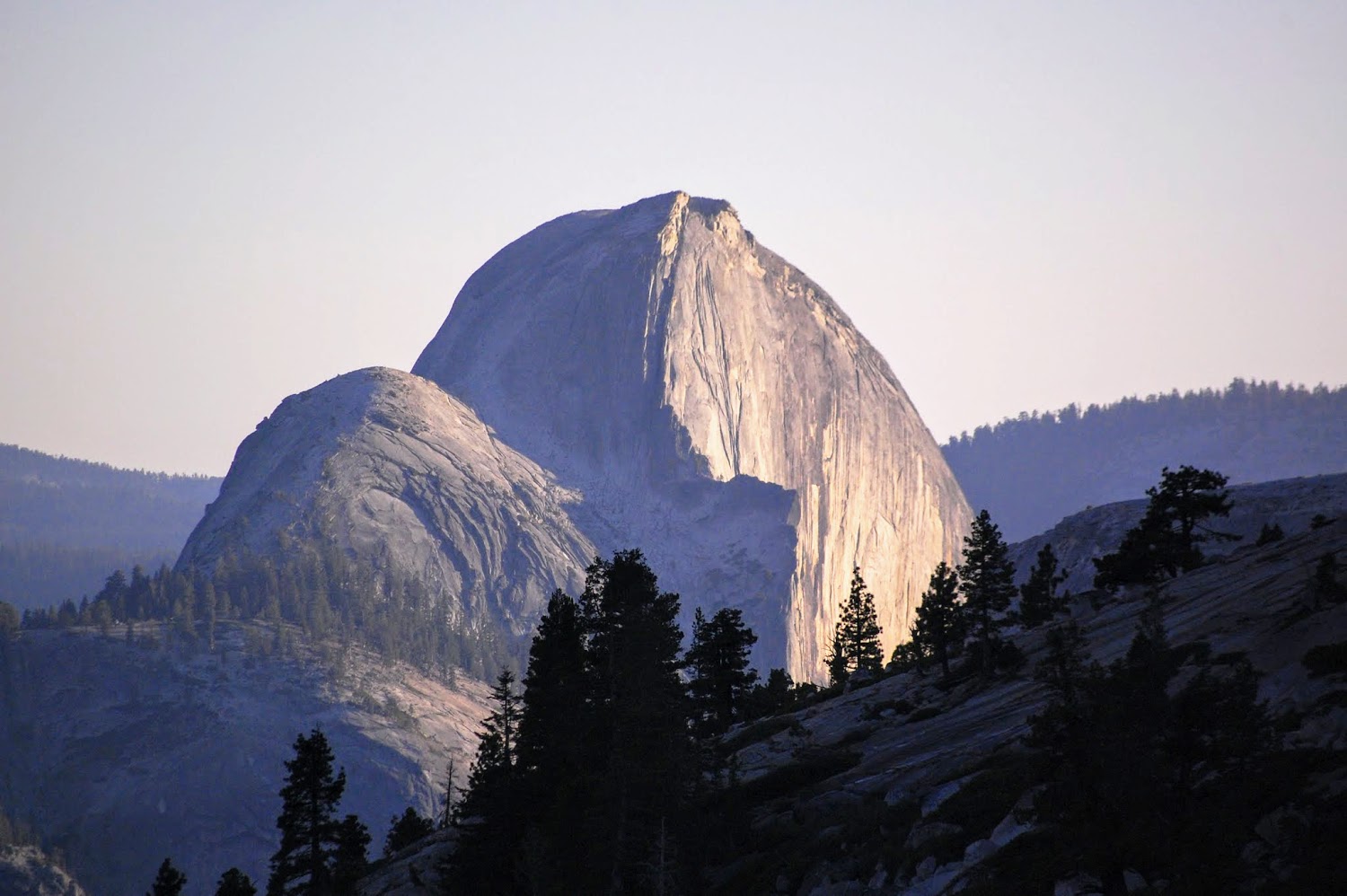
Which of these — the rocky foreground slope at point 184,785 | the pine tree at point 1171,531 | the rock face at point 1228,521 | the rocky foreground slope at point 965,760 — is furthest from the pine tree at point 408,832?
the rocky foreground slope at point 184,785

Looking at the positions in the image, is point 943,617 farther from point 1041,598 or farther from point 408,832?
point 408,832

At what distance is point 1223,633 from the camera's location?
52.8 meters

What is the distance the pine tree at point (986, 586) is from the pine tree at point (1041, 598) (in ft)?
18.0

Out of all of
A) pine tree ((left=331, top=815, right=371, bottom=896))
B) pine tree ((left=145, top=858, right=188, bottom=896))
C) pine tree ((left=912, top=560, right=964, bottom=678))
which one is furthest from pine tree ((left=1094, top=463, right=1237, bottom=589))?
pine tree ((left=145, top=858, right=188, bottom=896))

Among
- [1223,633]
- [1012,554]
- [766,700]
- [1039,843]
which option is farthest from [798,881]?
[1012,554]

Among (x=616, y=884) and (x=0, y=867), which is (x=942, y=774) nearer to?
(x=616, y=884)

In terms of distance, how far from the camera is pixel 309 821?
74938 millimetres

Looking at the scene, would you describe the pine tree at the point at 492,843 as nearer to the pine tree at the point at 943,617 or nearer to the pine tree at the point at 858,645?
the pine tree at the point at 943,617

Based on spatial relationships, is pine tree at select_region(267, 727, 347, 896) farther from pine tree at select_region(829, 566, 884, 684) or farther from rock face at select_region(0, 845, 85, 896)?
rock face at select_region(0, 845, 85, 896)

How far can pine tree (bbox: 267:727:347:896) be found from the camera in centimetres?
7150

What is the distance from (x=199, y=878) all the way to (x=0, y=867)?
21.8 m

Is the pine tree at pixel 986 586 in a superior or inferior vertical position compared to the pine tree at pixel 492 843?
superior

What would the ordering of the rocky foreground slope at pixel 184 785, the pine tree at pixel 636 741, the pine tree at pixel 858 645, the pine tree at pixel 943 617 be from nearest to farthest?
the pine tree at pixel 636 741 → the pine tree at pixel 943 617 → the pine tree at pixel 858 645 → the rocky foreground slope at pixel 184 785

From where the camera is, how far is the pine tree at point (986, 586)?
74.4m
